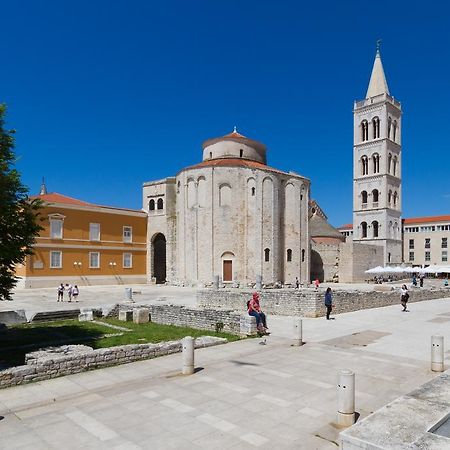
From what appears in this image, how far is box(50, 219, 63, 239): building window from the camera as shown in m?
40.2

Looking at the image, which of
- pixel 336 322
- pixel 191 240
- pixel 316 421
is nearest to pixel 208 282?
pixel 191 240

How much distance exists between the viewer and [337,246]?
56406 millimetres

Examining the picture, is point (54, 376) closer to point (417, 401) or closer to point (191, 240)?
point (417, 401)

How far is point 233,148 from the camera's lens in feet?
165

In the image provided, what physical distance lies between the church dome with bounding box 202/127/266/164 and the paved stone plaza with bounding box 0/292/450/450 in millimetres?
39730

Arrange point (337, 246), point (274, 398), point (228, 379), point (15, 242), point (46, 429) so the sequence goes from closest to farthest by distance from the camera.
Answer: point (46, 429), point (274, 398), point (228, 379), point (15, 242), point (337, 246)

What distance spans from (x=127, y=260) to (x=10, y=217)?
37.0m

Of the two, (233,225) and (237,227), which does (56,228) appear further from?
(237,227)

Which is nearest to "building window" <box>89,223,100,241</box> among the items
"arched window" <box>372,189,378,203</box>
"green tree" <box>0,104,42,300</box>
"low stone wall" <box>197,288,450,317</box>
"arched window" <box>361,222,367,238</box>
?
"low stone wall" <box>197,288,450,317</box>

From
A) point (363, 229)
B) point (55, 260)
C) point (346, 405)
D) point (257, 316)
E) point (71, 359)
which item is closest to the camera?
point (346, 405)

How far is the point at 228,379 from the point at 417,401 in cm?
441

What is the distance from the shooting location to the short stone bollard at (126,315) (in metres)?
19.1

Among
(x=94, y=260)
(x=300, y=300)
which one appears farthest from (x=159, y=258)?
(x=300, y=300)

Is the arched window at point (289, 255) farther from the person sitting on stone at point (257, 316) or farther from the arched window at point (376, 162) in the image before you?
the arched window at point (376, 162)
